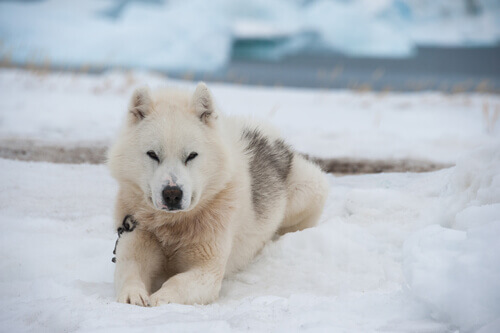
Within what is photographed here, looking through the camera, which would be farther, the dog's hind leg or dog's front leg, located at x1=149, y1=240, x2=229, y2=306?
the dog's hind leg

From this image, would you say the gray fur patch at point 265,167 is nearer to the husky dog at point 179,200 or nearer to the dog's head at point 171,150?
the husky dog at point 179,200

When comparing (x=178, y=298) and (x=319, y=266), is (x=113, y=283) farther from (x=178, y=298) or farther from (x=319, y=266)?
(x=319, y=266)

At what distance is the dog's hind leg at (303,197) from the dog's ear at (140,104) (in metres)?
1.75

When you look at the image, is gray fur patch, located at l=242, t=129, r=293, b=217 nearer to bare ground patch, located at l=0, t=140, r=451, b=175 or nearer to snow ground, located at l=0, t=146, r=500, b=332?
snow ground, located at l=0, t=146, r=500, b=332

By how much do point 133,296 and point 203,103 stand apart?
146cm

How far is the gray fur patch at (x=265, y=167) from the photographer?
4.00 meters

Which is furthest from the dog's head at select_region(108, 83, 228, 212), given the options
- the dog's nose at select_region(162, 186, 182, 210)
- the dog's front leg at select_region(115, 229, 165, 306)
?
the dog's front leg at select_region(115, 229, 165, 306)

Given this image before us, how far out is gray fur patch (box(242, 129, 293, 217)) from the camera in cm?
400

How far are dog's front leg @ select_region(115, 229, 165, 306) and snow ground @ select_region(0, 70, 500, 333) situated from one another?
18 cm

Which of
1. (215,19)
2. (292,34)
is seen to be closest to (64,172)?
(215,19)

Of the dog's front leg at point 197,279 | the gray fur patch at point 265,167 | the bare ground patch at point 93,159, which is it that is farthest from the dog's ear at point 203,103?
the bare ground patch at point 93,159

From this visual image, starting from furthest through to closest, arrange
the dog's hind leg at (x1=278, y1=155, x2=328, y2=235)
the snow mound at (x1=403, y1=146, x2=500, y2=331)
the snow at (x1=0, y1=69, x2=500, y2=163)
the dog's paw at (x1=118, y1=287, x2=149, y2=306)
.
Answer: the snow at (x1=0, y1=69, x2=500, y2=163), the dog's hind leg at (x1=278, y1=155, x2=328, y2=235), the dog's paw at (x1=118, y1=287, x2=149, y2=306), the snow mound at (x1=403, y1=146, x2=500, y2=331)

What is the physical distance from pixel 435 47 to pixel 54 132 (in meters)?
48.1

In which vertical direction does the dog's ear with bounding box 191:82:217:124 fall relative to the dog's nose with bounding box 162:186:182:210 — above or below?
above
